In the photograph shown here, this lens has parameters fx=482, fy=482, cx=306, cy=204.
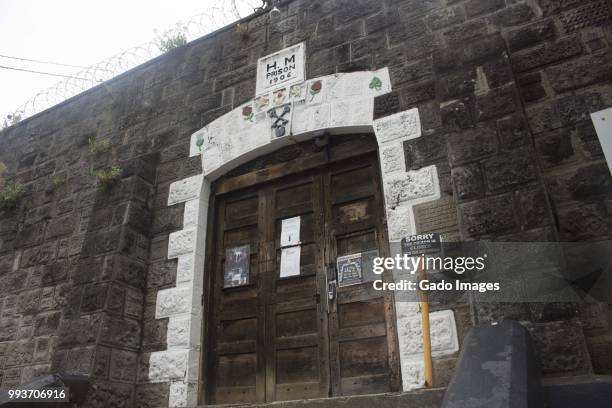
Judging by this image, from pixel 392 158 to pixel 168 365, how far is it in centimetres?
254

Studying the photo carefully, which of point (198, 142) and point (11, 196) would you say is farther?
point (11, 196)

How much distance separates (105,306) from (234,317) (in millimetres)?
1095

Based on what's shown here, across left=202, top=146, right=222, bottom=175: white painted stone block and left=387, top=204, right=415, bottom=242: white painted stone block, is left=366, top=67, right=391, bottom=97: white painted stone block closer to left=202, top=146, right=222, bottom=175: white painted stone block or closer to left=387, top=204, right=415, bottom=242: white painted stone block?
left=387, top=204, right=415, bottom=242: white painted stone block

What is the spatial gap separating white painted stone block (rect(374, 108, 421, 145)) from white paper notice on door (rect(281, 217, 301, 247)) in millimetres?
1038

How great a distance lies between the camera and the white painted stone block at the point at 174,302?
13.9 ft

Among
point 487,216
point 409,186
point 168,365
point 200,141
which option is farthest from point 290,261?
point 487,216

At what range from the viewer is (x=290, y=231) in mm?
4312

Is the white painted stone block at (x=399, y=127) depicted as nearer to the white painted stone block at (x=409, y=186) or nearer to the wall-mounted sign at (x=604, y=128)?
the white painted stone block at (x=409, y=186)

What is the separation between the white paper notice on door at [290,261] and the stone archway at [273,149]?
0.81 metres

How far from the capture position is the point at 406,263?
344cm

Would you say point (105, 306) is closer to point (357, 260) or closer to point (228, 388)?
point (228, 388)

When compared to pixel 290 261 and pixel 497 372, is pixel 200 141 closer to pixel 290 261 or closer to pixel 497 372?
pixel 290 261

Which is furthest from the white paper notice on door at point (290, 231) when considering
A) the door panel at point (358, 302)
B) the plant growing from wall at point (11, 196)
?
the plant growing from wall at point (11, 196)

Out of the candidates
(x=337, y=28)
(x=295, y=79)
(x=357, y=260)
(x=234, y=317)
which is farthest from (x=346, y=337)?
(x=337, y=28)
